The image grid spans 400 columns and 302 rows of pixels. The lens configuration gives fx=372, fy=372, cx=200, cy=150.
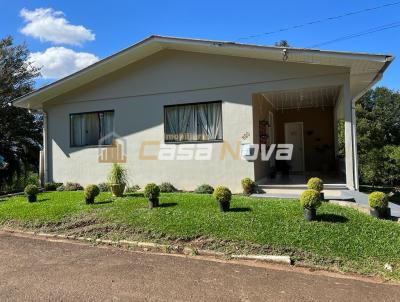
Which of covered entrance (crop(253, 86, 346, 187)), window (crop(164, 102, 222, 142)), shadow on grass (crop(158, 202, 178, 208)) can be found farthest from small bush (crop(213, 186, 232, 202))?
covered entrance (crop(253, 86, 346, 187))

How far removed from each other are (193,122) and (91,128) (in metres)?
4.14

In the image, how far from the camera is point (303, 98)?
545 inches

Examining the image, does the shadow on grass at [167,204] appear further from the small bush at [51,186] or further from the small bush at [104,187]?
the small bush at [51,186]

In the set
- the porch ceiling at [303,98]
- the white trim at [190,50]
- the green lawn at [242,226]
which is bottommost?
the green lawn at [242,226]

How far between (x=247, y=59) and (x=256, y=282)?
742 cm

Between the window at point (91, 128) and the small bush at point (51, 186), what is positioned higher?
the window at point (91, 128)

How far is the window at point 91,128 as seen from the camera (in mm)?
13172

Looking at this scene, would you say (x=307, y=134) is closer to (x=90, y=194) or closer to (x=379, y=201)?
(x=379, y=201)

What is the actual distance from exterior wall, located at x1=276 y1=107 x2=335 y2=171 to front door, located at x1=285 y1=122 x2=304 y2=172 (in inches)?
6.1

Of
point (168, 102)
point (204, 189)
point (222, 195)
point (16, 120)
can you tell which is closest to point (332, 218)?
point (222, 195)

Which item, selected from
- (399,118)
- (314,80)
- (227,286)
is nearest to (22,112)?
(314,80)

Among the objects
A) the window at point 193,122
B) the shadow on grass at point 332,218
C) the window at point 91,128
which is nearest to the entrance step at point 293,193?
the shadow on grass at point 332,218

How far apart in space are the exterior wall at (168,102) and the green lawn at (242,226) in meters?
1.77

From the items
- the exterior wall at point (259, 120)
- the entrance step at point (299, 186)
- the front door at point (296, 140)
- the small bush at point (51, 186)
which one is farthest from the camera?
the front door at point (296, 140)
